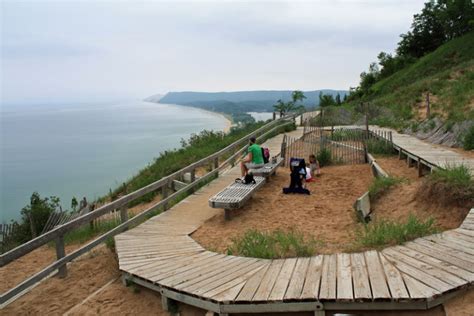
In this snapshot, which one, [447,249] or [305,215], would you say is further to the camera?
[305,215]

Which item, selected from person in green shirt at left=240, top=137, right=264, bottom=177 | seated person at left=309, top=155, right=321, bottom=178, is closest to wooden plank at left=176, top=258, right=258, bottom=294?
person in green shirt at left=240, top=137, right=264, bottom=177

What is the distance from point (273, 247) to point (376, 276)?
1488 millimetres

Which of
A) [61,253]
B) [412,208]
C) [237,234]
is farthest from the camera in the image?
[237,234]

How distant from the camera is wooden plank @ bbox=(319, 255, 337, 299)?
12.6ft

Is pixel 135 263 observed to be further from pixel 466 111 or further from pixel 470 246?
pixel 466 111

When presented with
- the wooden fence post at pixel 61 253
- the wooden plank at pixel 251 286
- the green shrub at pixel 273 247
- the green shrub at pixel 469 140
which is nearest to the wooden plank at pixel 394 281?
the green shrub at pixel 273 247

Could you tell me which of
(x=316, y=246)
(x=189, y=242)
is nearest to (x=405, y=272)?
(x=316, y=246)

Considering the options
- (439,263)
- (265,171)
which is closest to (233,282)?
(439,263)

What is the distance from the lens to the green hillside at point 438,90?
630 inches

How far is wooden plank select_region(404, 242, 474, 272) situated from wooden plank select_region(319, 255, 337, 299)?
3.12 feet

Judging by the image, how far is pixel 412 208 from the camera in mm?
6395

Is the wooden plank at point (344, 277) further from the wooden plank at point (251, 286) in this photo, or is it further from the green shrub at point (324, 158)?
the green shrub at point (324, 158)

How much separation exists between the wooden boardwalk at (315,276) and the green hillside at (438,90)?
985 centimetres

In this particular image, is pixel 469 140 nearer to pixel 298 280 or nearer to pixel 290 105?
pixel 298 280
